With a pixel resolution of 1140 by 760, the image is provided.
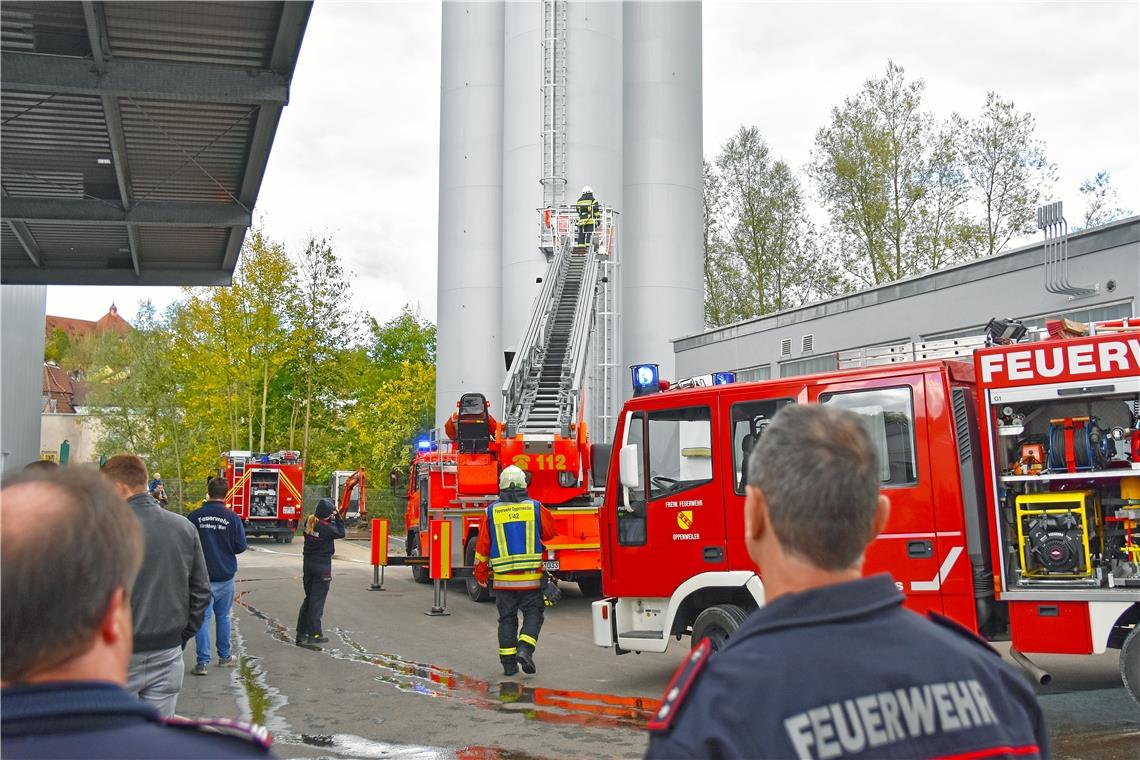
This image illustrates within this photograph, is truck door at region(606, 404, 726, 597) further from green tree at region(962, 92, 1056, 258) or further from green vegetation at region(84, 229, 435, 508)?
green vegetation at region(84, 229, 435, 508)

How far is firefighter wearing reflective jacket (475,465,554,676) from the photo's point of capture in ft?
31.4

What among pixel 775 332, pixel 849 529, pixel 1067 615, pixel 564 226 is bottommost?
pixel 1067 615

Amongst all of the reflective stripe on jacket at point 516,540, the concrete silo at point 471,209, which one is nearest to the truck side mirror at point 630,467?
the reflective stripe on jacket at point 516,540

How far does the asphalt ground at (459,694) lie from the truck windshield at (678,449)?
71.5 inches

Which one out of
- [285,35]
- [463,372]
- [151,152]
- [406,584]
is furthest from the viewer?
[463,372]

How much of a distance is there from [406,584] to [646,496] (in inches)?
485

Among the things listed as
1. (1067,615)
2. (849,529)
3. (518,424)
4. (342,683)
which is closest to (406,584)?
(518,424)

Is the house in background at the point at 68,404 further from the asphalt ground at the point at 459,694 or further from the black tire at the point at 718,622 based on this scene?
the black tire at the point at 718,622

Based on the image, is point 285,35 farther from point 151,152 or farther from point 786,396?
point 786,396

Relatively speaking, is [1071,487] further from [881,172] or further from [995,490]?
[881,172]

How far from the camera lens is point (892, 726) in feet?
5.97

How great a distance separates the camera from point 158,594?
5.23m

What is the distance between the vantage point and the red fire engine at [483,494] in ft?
47.4

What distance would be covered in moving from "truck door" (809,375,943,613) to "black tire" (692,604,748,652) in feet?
3.62
